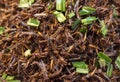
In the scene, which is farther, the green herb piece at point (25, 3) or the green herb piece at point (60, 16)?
the green herb piece at point (25, 3)

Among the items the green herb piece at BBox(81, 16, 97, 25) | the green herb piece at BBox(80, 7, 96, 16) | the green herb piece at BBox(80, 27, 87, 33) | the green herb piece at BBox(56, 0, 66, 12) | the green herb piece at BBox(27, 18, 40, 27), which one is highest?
the green herb piece at BBox(56, 0, 66, 12)

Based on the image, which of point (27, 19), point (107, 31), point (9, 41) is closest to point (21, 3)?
point (27, 19)

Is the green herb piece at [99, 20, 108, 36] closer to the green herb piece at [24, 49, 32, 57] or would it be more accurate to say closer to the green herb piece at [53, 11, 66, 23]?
the green herb piece at [53, 11, 66, 23]

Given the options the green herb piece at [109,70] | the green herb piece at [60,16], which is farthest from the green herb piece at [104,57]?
the green herb piece at [60,16]

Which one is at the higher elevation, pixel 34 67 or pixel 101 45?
pixel 101 45

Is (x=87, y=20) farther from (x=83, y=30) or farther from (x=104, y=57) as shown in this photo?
(x=104, y=57)

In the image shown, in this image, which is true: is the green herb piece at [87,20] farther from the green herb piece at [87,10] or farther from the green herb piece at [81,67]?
the green herb piece at [81,67]

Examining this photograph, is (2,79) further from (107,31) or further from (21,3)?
(107,31)

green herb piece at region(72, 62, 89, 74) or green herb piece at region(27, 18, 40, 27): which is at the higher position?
green herb piece at region(27, 18, 40, 27)

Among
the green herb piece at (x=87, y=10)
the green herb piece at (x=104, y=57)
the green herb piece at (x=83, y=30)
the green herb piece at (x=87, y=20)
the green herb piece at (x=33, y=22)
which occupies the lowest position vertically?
the green herb piece at (x=104, y=57)

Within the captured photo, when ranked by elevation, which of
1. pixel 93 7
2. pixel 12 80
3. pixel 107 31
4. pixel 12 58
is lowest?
pixel 12 80

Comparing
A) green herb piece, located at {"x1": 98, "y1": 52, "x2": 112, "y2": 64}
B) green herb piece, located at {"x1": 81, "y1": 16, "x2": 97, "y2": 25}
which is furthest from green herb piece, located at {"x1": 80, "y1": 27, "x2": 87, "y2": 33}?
green herb piece, located at {"x1": 98, "y1": 52, "x2": 112, "y2": 64}
